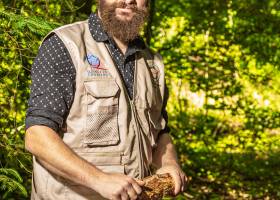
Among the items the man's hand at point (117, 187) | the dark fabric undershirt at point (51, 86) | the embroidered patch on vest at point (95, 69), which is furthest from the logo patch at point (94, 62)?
the man's hand at point (117, 187)

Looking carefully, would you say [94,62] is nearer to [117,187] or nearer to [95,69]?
[95,69]

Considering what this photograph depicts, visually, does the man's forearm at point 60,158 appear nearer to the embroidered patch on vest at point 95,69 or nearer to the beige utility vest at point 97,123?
the beige utility vest at point 97,123

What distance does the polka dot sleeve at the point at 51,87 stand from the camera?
8.75 feet

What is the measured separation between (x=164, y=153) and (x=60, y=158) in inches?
33.8

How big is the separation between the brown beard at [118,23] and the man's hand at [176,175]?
752 mm

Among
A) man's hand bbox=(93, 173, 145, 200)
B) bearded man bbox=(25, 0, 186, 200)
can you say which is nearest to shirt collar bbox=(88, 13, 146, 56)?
bearded man bbox=(25, 0, 186, 200)

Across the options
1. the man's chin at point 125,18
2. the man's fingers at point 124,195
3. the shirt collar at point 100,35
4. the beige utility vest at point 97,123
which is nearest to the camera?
the man's fingers at point 124,195

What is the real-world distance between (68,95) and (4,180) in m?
0.98

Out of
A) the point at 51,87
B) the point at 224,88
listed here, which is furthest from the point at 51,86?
the point at 224,88

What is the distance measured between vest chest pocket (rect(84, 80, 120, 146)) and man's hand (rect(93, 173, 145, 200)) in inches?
11.2

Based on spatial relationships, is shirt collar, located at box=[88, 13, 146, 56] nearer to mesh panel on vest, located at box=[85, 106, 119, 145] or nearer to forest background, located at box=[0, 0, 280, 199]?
mesh panel on vest, located at box=[85, 106, 119, 145]

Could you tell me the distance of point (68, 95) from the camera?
108 inches

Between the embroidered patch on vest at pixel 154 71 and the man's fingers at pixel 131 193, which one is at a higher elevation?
the embroidered patch on vest at pixel 154 71

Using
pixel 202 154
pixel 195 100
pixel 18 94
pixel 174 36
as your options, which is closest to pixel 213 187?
pixel 202 154
